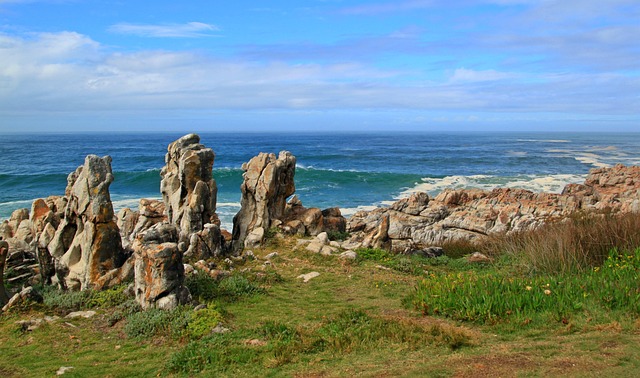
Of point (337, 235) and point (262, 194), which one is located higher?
point (262, 194)

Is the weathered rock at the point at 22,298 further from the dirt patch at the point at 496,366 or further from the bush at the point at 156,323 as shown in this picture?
the dirt patch at the point at 496,366

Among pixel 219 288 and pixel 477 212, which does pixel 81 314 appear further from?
pixel 477 212

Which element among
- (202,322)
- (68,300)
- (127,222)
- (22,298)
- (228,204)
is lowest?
(228,204)

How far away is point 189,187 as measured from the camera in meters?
17.4

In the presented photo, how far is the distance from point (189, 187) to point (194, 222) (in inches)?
55.2

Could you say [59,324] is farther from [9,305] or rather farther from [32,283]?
[32,283]

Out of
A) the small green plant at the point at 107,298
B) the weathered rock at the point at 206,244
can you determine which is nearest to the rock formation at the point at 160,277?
the small green plant at the point at 107,298

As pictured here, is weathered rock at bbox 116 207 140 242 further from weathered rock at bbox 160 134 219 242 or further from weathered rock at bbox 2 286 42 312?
weathered rock at bbox 2 286 42 312

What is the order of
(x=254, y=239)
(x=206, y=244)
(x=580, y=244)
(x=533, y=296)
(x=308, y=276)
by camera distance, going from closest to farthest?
(x=533, y=296) < (x=580, y=244) < (x=308, y=276) < (x=206, y=244) < (x=254, y=239)

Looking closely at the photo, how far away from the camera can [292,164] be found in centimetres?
1958

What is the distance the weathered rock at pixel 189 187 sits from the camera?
16.7m

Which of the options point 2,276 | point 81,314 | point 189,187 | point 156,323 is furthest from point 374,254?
point 2,276

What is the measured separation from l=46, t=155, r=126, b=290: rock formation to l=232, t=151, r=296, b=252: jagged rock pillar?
553 centimetres

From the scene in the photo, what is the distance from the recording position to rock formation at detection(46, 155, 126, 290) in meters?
12.8
